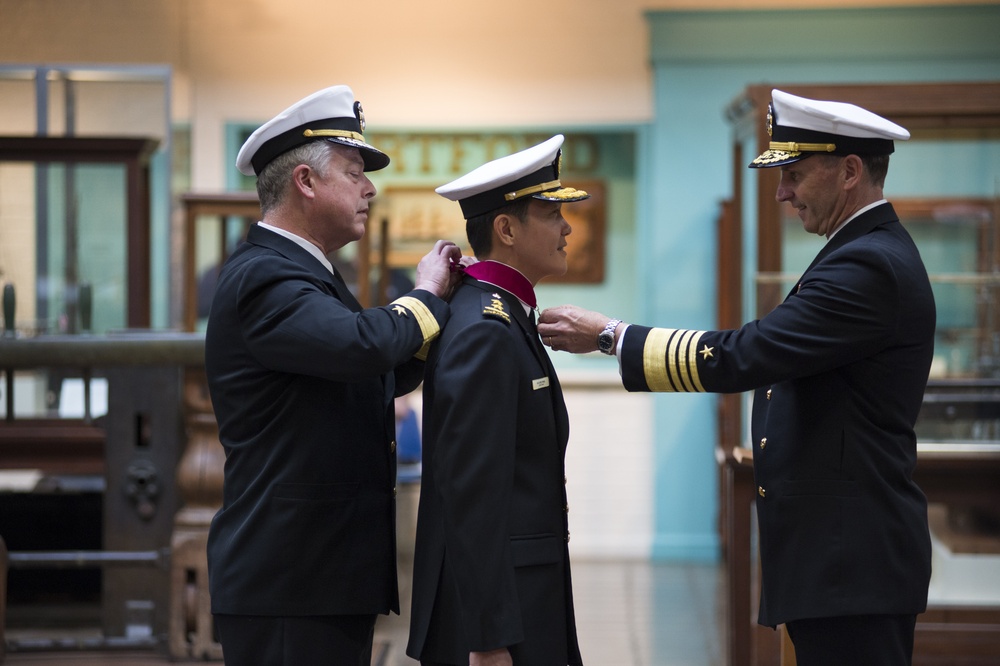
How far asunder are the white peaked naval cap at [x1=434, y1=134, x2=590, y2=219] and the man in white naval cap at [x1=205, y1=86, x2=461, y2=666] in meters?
0.16

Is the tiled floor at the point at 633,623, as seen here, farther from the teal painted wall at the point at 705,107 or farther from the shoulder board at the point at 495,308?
the shoulder board at the point at 495,308

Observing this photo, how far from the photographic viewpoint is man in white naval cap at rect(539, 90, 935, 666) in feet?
7.01

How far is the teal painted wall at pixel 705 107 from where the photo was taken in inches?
258

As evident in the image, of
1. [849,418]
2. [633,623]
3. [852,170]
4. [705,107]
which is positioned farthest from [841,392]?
[705,107]

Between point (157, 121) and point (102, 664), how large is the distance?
3.29 meters

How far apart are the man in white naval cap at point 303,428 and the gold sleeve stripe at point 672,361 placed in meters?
0.45

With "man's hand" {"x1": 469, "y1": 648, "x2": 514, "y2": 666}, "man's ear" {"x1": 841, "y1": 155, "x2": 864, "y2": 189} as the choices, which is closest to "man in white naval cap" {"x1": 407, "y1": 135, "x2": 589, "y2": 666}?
"man's hand" {"x1": 469, "y1": 648, "x2": 514, "y2": 666}

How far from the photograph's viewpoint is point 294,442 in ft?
6.77

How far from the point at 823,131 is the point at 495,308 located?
0.77m

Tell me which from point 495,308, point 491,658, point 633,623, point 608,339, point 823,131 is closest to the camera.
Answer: point 491,658

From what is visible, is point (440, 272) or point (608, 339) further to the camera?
point (608, 339)

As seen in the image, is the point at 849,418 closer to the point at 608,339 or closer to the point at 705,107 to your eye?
the point at 608,339

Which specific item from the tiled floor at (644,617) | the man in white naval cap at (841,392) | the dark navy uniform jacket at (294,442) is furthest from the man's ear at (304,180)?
the tiled floor at (644,617)

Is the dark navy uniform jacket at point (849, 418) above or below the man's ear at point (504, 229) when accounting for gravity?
below
